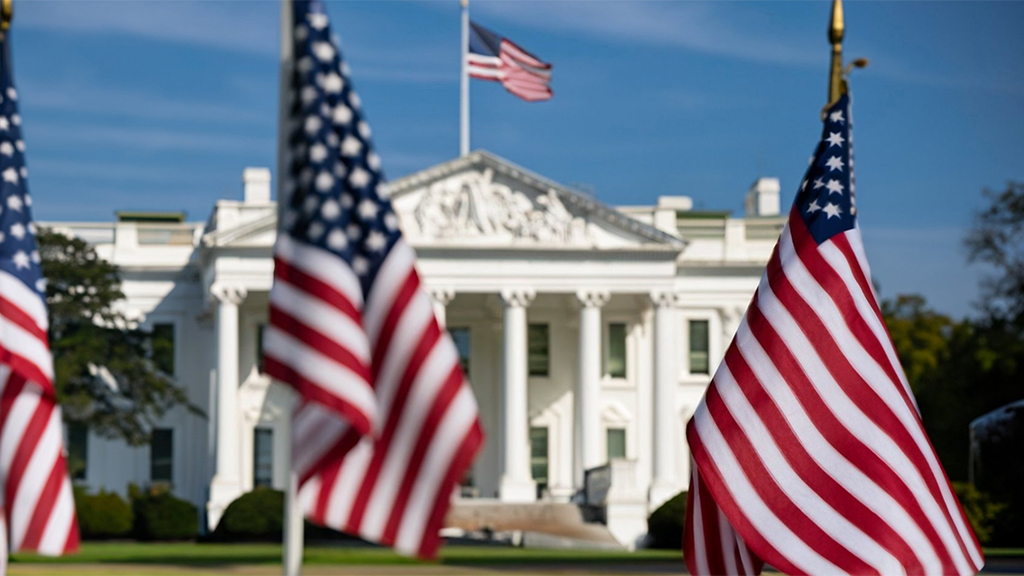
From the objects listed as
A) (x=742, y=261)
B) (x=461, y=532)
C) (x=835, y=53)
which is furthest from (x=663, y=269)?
(x=835, y=53)

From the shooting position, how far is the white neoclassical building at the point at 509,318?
60.2 m

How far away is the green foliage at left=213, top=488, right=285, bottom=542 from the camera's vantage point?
46062mm

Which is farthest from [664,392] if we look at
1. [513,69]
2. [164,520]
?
[164,520]

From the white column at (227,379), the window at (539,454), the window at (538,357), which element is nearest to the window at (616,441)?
the window at (539,454)

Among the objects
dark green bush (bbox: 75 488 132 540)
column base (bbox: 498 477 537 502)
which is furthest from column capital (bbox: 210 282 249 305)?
dark green bush (bbox: 75 488 132 540)

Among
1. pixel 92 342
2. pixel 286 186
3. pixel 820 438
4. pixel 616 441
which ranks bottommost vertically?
pixel 616 441

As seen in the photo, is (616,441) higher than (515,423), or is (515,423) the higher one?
(515,423)

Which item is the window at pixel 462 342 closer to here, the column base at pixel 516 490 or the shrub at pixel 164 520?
the column base at pixel 516 490

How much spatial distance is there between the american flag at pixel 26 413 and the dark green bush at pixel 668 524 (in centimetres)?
3604

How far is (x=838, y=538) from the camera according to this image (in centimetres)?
1158

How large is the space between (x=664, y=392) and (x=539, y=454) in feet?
20.4

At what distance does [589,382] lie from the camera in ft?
197

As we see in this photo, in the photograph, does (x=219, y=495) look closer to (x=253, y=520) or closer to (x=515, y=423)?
(x=515, y=423)

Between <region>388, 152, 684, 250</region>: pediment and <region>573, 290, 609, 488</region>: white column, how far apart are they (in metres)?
1.91
